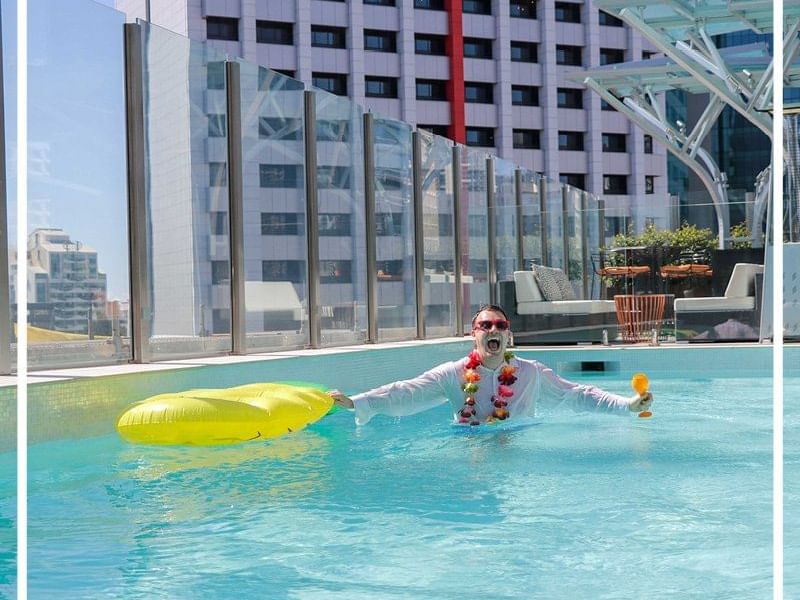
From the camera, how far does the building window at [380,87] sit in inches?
1666

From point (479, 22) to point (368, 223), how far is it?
3480 cm

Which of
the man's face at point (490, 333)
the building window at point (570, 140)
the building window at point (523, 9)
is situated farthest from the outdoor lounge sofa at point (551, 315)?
the building window at point (523, 9)

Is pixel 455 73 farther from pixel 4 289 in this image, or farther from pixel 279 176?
pixel 4 289

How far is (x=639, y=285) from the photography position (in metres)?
12.7

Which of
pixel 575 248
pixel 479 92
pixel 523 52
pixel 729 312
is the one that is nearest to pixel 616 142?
pixel 523 52

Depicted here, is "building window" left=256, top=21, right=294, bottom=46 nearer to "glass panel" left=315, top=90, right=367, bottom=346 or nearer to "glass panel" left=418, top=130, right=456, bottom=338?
"glass panel" left=418, top=130, right=456, bottom=338

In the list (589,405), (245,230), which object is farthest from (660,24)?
(589,405)

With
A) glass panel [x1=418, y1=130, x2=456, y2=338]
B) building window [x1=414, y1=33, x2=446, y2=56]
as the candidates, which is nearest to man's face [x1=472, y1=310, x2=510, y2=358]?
glass panel [x1=418, y1=130, x2=456, y2=338]

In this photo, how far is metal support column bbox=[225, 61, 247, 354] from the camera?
9289 millimetres

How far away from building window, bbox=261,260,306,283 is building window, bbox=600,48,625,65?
39.5 meters

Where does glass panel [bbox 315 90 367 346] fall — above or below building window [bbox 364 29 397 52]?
below

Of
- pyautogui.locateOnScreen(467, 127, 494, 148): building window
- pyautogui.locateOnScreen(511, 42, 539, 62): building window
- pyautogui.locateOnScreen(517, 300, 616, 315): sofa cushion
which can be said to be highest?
pyautogui.locateOnScreen(511, 42, 539, 62): building window

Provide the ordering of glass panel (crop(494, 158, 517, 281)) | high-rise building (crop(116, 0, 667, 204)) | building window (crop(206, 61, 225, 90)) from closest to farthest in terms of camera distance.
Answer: building window (crop(206, 61, 225, 90)) < glass panel (crop(494, 158, 517, 281)) < high-rise building (crop(116, 0, 667, 204))

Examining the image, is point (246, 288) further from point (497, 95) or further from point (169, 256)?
point (497, 95)
